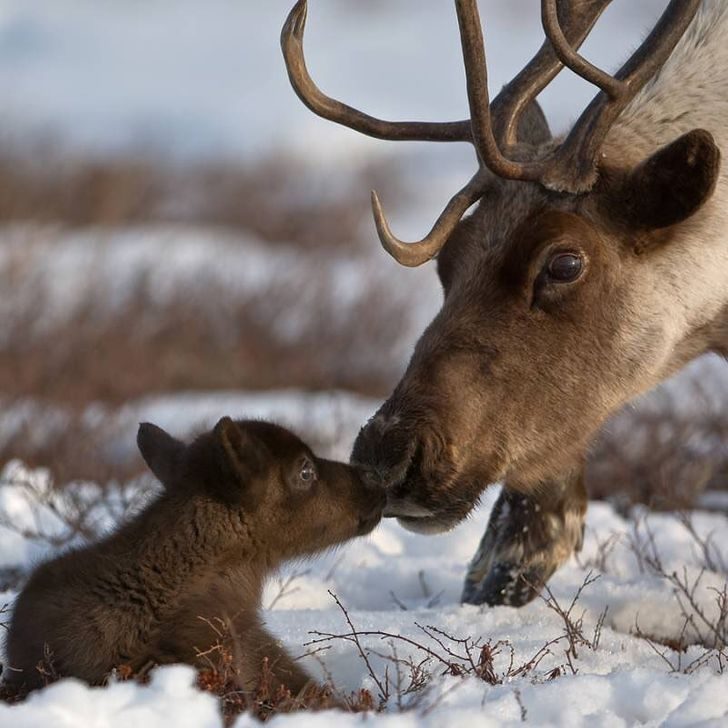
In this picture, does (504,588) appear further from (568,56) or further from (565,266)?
(568,56)

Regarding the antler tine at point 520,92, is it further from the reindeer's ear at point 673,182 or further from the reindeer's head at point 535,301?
the reindeer's ear at point 673,182

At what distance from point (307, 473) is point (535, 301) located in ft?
3.20

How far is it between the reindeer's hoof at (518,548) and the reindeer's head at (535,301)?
808mm

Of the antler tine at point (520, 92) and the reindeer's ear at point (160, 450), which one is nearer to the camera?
the reindeer's ear at point (160, 450)

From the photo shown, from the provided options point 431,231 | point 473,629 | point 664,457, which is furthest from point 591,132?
point 664,457

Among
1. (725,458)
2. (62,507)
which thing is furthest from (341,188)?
(62,507)

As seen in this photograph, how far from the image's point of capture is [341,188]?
18.6 m

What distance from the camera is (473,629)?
461cm

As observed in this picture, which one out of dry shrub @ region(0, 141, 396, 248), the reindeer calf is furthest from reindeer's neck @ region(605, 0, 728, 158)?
dry shrub @ region(0, 141, 396, 248)

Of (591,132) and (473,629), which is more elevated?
(591,132)

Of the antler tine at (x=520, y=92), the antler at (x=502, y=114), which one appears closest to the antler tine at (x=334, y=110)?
the antler at (x=502, y=114)

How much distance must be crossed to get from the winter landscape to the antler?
0.99 m

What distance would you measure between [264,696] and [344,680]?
0.68 metres

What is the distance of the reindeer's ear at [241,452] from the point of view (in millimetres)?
3811
